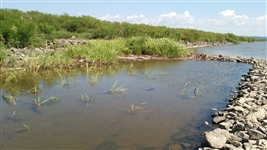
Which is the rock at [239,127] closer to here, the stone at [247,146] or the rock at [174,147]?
the stone at [247,146]

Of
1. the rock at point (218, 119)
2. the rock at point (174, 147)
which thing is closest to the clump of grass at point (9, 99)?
the rock at point (174, 147)

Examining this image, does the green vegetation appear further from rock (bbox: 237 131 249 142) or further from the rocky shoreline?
rock (bbox: 237 131 249 142)

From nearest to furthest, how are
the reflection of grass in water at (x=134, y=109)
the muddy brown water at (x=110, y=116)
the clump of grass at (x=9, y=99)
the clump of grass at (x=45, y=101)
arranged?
the muddy brown water at (x=110, y=116) < the reflection of grass in water at (x=134, y=109) < the clump of grass at (x=45, y=101) < the clump of grass at (x=9, y=99)

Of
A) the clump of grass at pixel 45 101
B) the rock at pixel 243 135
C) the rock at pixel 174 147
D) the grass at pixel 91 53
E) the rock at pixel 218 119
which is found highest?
the grass at pixel 91 53

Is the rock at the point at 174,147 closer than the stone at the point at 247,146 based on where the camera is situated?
No

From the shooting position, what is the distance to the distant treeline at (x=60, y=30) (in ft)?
38.2

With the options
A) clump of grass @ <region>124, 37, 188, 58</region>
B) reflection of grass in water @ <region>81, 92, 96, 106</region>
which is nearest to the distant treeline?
clump of grass @ <region>124, 37, 188, 58</region>

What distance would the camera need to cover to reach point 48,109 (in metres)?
4.96

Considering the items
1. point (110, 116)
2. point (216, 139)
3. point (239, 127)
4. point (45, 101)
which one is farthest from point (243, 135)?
point (45, 101)

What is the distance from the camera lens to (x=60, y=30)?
22969 mm

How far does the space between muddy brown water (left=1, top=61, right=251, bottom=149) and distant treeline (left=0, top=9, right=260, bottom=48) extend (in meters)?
5.00

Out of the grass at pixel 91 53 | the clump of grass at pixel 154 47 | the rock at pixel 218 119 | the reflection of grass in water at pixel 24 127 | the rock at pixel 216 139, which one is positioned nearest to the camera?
the rock at pixel 216 139

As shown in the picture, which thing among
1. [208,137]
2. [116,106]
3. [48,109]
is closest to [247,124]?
[208,137]

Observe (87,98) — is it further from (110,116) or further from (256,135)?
(256,135)
